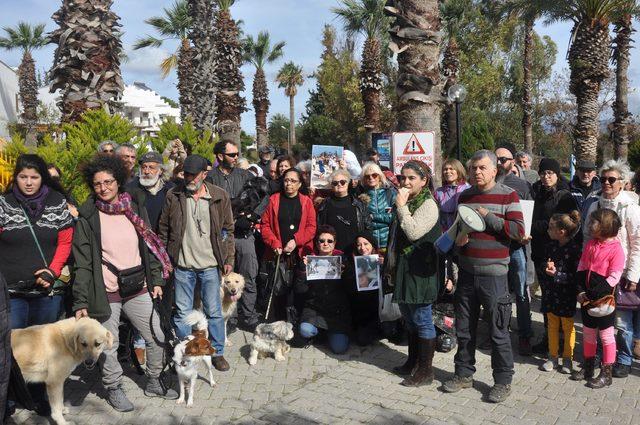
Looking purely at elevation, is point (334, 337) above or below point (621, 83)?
below

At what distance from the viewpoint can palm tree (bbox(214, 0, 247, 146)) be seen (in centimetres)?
2248

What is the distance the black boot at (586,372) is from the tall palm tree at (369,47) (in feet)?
71.1

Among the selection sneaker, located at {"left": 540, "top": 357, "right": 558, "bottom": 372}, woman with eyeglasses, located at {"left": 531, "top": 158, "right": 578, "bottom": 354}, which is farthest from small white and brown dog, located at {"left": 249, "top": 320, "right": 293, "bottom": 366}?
woman with eyeglasses, located at {"left": 531, "top": 158, "right": 578, "bottom": 354}

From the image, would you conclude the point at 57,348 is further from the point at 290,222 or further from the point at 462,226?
the point at 462,226

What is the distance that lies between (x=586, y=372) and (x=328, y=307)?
2.65m

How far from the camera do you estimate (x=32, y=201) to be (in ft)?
14.5

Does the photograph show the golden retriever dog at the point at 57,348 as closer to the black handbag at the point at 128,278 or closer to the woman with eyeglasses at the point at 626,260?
the black handbag at the point at 128,278

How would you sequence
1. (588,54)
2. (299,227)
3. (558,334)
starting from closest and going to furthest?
(558,334), (299,227), (588,54)

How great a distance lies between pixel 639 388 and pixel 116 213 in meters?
4.90

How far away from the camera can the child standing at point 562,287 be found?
5.48 m

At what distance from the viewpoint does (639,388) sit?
198 inches

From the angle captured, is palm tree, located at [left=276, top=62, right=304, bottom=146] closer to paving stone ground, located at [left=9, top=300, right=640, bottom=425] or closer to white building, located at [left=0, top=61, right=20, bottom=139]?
white building, located at [left=0, top=61, right=20, bottom=139]

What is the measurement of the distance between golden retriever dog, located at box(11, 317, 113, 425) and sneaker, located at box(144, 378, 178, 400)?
0.77m

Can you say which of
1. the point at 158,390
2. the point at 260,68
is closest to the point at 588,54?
the point at 158,390
